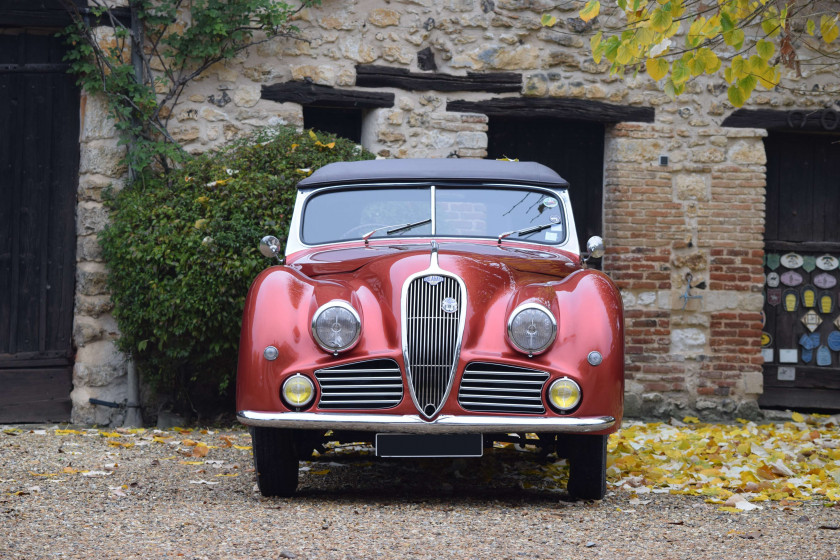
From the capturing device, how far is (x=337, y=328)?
4387mm

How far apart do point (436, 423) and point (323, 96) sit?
4531 mm

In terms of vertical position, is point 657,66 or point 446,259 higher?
point 657,66

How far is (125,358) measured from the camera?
25.6 feet

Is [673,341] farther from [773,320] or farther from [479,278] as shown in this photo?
[479,278]

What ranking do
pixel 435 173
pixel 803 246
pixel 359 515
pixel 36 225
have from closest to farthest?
1. pixel 359 515
2. pixel 435 173
3. pixel 36 225
4. pixel 803 246

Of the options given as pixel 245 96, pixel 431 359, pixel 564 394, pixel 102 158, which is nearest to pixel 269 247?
pixel 431 359

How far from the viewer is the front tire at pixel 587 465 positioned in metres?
4.67

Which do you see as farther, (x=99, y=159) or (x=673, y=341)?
(x=673, y=341)

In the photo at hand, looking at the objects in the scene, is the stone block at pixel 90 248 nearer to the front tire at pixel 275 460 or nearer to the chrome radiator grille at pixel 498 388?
the front tire at pixel 275 460

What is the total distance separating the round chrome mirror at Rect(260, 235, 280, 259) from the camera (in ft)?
17.5

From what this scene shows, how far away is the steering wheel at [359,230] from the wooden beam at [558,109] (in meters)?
3.27

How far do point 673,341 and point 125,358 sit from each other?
4537mm

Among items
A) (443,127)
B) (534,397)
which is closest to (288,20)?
(443,127)

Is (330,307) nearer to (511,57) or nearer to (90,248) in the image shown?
(90,248)
